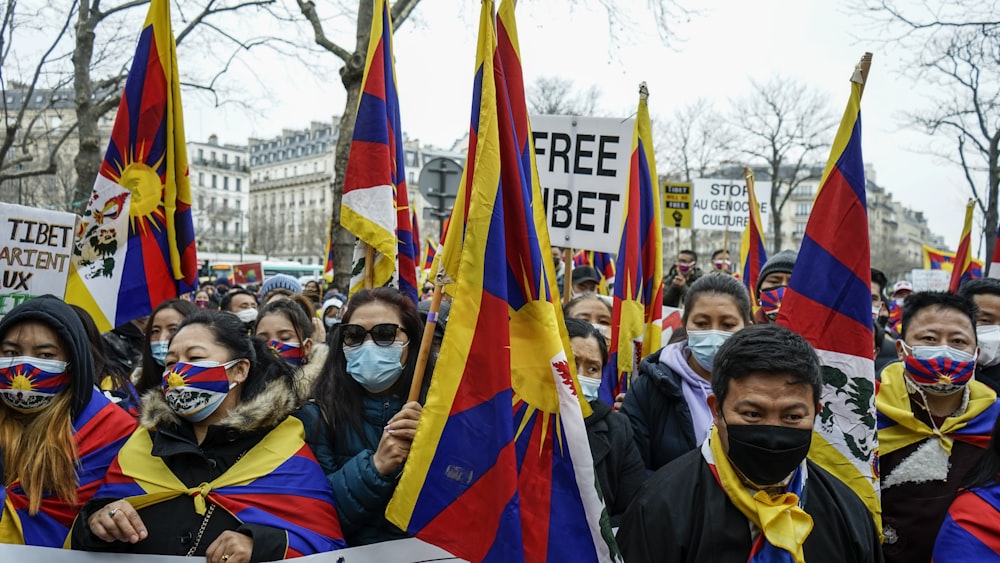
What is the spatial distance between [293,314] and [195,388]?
91.3 inches

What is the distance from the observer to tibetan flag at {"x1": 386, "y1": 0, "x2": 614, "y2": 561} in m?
2.71

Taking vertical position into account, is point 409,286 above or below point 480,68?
below


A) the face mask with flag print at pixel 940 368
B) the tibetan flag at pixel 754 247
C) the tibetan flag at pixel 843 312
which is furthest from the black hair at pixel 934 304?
the tibetan flag at pixel 754 247

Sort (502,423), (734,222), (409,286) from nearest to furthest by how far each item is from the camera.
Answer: (502,423) → (409,286) → (734,222)

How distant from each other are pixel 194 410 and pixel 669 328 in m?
4.75

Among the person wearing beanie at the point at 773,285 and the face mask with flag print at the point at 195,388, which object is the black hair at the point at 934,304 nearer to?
the person wearing beanie at the point at 773,285

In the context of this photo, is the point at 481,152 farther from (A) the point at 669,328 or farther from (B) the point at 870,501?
(A) the point at 669,328

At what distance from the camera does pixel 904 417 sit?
3398 mm

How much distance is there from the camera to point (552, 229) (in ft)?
16.5

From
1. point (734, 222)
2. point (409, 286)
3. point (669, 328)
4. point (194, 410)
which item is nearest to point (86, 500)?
point (194, 410)

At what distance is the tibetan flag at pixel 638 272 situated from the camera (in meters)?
5.15

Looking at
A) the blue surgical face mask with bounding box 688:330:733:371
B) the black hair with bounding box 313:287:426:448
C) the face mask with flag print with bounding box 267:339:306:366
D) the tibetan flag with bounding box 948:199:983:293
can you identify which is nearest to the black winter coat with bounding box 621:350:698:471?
the blue surgical face mask with bounding box 688:330:733:371

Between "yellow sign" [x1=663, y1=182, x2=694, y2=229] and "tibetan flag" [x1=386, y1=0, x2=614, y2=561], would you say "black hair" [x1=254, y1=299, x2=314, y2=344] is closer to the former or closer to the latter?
"tibetan flag" [x1=386, y1=0, x2=614, y2=561]

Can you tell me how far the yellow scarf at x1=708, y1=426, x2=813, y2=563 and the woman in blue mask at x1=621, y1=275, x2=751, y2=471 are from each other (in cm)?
108
